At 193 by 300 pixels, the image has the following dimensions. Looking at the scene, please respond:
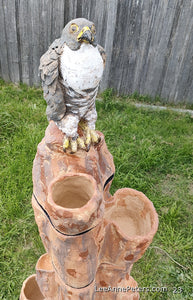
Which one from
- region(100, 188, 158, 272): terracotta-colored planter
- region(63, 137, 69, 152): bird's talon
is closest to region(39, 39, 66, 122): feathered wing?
region(63, 137, 69, 152): bird's talon

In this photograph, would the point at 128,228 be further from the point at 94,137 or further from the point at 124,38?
the point at 124,38

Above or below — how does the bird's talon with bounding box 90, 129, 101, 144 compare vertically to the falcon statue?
below

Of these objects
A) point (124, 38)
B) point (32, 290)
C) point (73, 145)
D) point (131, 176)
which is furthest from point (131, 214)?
point (124, 38)

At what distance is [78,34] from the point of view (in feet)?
3.68

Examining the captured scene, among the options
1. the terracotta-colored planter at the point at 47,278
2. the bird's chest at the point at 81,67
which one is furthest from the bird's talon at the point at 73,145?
the terracotta-colored planter at the point at 47,278

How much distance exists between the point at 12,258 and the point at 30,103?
197 cm

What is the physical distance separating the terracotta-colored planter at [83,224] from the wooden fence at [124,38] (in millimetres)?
2461

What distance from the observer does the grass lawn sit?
2.19 meters

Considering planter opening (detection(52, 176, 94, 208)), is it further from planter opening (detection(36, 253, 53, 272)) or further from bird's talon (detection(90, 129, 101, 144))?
planter opening (detection(36, 253, 53, 272))

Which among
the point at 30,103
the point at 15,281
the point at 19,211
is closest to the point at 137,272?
the point at 15,281

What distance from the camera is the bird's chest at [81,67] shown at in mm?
1146

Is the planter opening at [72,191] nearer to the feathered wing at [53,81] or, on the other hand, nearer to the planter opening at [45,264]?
the feathered wing at [53,81]

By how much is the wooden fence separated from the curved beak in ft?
8.27

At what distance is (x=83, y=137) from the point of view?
1.38 metres
